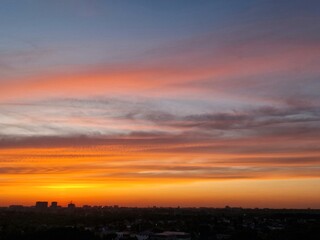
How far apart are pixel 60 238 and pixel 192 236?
81.6ft

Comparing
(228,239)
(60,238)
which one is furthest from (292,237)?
(60,238)

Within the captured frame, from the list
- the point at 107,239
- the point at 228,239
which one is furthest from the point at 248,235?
the point at 107,239

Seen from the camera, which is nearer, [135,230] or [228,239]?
[228,239]

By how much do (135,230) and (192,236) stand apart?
18.7m

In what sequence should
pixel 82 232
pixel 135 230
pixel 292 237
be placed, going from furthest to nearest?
pixel 135 230
pixel 292 237
pixel 82 232

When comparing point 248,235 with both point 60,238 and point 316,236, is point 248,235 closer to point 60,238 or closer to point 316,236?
point 316,236

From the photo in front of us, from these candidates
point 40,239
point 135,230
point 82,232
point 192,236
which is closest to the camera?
point 40,239

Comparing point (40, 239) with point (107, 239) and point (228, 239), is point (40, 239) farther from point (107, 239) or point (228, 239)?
point (228, 239)

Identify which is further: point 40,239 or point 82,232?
point 82,232

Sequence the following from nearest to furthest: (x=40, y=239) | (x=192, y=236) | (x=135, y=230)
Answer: (x=40, y=239) → (x=192, y=236) → (x=135, y=230)

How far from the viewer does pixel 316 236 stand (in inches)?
2739

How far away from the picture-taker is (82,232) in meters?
67.4

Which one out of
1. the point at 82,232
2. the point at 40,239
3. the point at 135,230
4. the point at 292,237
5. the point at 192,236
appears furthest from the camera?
the point at 135,230

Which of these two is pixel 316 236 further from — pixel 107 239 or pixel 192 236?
pixel 107 239
